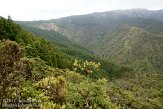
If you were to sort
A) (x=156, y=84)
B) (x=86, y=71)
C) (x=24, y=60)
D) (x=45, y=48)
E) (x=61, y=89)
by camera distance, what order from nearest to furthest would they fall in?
1. (x=61, y=89)
2. (x=86, y=71)
3. (x=24, y=60)
4. (x=45, y=48)
5. (x=156, y=84)

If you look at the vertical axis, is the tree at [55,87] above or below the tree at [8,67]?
below

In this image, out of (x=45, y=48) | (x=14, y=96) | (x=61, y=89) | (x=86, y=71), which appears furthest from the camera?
(x=45, y=48)

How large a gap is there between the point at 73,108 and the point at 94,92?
291 centimetres

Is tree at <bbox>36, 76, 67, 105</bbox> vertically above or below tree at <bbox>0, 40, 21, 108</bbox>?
below

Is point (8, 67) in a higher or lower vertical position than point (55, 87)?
higher

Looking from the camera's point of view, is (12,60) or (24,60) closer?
(12,60)

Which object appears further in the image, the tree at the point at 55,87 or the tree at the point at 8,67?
the tree at the point at 55,87

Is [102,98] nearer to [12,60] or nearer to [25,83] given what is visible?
[25,83]

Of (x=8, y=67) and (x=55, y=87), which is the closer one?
(x=8, y=67)

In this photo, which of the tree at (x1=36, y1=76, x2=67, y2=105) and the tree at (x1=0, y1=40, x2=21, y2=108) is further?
the tree at (x1=36, y1=76, x2=67, y2=105)

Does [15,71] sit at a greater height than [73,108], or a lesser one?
greater

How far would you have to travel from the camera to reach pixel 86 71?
16438 millimetres

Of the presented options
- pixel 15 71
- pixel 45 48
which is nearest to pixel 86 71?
pixel 15 71

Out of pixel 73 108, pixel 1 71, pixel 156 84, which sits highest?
pixel 1 71
